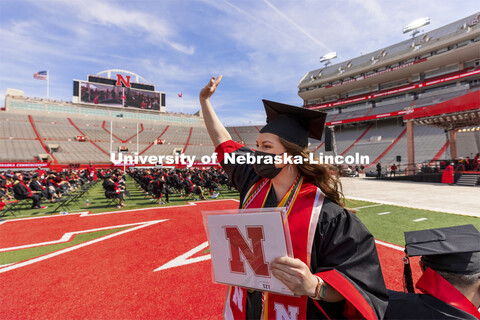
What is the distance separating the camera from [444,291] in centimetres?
141

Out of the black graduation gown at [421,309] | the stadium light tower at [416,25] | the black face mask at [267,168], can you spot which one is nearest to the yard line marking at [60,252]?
the black face mask at [267,168]

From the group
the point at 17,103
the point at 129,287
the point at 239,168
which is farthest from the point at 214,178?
the point at 17,103

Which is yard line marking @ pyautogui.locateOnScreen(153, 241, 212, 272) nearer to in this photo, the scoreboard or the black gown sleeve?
the black gown sleeve

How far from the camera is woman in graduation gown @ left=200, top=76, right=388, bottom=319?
99cm

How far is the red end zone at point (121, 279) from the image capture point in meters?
2.92

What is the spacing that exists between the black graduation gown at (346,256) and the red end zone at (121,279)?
217 centimetres

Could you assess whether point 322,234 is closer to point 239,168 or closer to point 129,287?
point 239,168

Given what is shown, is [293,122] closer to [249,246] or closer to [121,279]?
[249,246]

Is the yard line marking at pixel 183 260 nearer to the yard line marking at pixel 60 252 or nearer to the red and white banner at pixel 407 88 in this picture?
the yard line marking at pixel 60 252

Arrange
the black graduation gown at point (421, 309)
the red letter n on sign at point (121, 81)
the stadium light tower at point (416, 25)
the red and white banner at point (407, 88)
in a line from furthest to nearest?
the red letter n on sign at point (121, 81), the stadium light tower at point (416, 25), the red and white banner at point (407, 88), the black graduation gown at point (421, 309)

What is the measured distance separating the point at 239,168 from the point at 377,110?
47532mm

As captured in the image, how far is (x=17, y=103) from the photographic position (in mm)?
50156

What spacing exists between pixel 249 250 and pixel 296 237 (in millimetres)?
247

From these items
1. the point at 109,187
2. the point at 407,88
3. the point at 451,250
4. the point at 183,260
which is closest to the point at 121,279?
the point at 183,260
